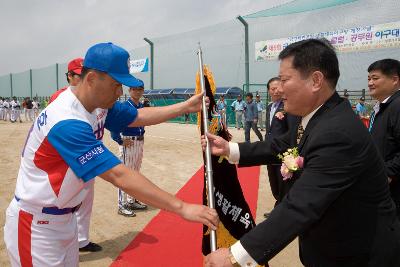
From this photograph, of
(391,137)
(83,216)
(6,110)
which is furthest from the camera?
(6,110)

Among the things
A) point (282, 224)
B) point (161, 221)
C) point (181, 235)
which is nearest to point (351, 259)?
point (282, 224)

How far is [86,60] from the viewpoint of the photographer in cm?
216

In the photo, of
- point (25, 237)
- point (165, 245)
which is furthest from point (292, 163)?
point (165, 245)

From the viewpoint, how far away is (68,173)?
7.00ft

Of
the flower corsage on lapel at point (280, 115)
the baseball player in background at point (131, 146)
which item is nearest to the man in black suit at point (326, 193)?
the flower corsage on lapel at point (280, 115)

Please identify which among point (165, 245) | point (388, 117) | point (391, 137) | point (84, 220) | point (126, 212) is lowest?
point (165, 245)

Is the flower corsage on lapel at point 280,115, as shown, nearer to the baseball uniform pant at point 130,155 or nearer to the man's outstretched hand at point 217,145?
the man's outstretched hand at point 217,145

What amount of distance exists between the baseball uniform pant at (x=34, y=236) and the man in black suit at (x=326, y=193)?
3.48ft

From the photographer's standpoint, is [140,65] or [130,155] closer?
[130,155]

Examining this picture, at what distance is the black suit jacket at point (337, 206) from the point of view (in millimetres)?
1665

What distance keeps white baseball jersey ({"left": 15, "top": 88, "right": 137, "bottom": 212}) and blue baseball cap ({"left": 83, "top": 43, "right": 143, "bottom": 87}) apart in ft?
0.83

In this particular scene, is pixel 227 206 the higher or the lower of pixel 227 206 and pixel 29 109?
the lower

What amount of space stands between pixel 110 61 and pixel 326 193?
1392mm

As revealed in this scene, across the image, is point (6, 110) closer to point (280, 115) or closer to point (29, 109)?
point (29, 109)
